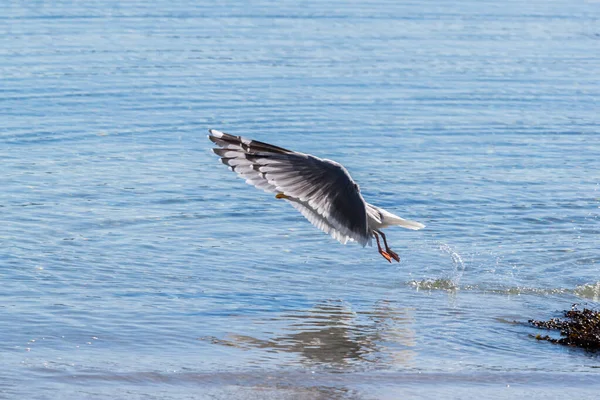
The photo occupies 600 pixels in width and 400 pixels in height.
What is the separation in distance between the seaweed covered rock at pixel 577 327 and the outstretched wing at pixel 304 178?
6.87ft

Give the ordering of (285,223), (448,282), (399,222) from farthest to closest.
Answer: (285,223) < (448,282) < (399,222)

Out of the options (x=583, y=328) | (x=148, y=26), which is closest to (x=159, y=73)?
(x=148, y=26)

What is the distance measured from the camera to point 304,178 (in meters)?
10.4

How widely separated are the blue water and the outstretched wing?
96cm

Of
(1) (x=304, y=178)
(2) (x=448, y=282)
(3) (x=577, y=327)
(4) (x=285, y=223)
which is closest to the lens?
(3) (x=577, y=327)

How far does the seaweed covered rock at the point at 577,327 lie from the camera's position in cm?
959

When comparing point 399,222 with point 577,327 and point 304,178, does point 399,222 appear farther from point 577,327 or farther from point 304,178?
point 577,327

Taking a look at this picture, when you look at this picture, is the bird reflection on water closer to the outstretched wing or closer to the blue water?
the blue water

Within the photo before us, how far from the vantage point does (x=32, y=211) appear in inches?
548

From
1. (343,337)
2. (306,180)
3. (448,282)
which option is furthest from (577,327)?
(306,180)

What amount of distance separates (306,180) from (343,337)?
1606 mm

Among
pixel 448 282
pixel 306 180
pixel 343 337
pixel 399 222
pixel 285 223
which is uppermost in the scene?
pixel 306 180

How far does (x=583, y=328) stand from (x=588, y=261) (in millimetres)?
3186

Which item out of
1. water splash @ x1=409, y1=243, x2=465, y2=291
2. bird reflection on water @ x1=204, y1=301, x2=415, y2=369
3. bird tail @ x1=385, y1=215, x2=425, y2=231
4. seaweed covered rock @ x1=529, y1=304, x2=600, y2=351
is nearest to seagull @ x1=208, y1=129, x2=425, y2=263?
bird tail @ x1=385, y1=215, x2=425, y2=231
